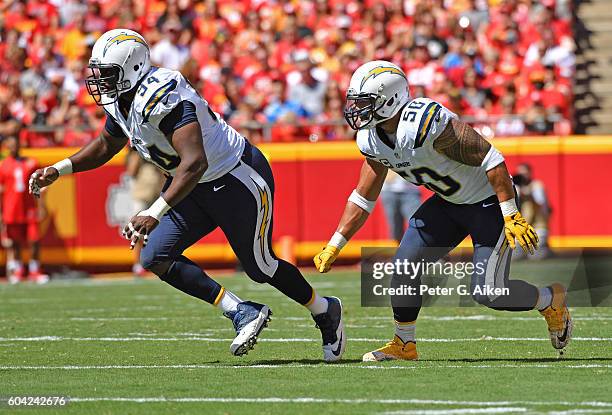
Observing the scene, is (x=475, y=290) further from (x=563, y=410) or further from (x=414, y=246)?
(x=563, y=410)

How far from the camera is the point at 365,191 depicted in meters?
6.42

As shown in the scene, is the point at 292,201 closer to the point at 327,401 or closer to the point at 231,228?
the point at 231,228

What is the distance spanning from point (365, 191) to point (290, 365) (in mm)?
952

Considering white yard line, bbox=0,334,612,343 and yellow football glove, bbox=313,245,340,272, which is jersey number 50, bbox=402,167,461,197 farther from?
white yard line, bbox=0,334,612,343

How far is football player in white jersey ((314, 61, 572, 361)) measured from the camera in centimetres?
598

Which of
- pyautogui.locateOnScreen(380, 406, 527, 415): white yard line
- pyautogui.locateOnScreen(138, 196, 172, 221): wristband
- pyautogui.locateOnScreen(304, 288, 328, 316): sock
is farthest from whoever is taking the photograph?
pyautogui.locateOnScreen(304, 288, 328, 316): sock

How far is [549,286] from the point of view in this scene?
6301mm

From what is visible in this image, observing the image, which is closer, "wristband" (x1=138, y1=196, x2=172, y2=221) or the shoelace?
"wristband" (x1=138, y1=196, x2=172, y2=221)

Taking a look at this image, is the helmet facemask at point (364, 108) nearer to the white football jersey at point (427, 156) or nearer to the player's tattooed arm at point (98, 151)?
the white football jersey at point (427, 156)

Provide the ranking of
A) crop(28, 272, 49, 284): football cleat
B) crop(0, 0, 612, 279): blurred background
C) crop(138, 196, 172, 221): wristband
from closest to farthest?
1. crop(138, 196, 172, 221): wristband
2. crop(28, 272, 49, 284): football cleat
3. crop(0, 0, 612, 279): blurred background

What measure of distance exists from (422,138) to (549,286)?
3.36 ft

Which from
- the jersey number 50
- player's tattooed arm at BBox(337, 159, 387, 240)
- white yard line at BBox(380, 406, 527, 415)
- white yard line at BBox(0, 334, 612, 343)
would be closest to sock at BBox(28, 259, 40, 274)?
white yard line at BBox(0, 334, 612, 343)

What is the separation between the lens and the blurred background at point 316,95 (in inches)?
525

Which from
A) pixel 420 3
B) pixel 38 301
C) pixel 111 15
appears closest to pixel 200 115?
pixel 38 301
